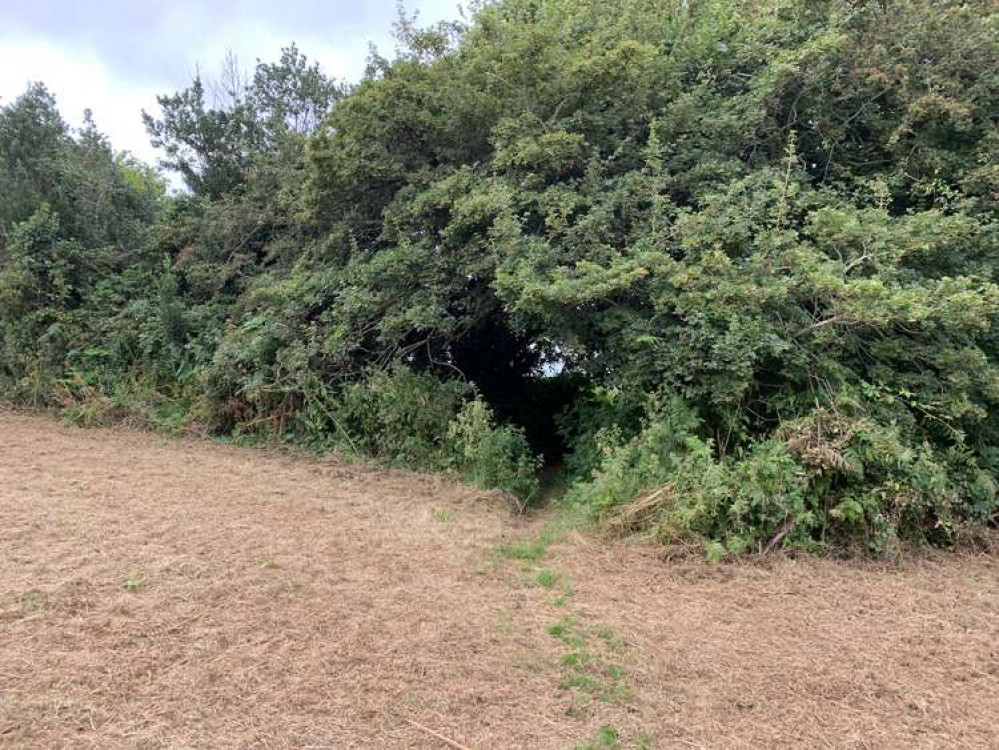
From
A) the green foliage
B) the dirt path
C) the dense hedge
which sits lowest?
the dirt path

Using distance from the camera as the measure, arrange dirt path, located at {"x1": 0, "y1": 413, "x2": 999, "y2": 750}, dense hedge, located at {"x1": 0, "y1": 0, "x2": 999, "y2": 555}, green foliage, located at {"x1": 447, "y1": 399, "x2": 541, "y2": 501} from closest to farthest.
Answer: dirt path, located at {"x1": 0, "y1": 413, "x2": 999, "y2": 750} → dense hedge, located at {"x1": 0, "y1": 0, "x2": 999, "y2": 555} → green foliage, located at {"x1": 447, "y1": 399, "x2": 541, "y2": 501}

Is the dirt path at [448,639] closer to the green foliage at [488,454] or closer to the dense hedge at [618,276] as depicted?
the dense hedge at [618,276]

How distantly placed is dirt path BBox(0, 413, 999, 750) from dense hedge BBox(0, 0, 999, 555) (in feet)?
2.26

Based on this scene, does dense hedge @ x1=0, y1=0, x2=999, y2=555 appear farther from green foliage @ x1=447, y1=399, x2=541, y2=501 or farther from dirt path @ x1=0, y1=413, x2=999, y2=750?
dirt path @ x1=0, y1=413, x2=999, y2=750

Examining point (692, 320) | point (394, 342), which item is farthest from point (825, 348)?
point (394, 342)

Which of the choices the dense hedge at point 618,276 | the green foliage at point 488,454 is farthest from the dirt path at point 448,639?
the green foliage at point 488,454

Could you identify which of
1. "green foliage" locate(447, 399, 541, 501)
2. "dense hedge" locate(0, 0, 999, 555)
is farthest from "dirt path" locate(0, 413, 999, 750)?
"green foliage" locate(447, 399, 541, 501)

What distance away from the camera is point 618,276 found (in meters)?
5.23

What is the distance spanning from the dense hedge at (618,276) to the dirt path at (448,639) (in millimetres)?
690

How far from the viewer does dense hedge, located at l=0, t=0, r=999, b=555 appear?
4.66 meters

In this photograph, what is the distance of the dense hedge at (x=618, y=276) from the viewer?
466cm

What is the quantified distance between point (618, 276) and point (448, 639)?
3236 mm

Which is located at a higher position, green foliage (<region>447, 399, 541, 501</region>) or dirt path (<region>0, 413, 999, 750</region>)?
green foliage (<region>447, 399, 541, 501</region>)

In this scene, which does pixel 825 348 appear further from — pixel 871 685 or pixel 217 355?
pixel 217 355
